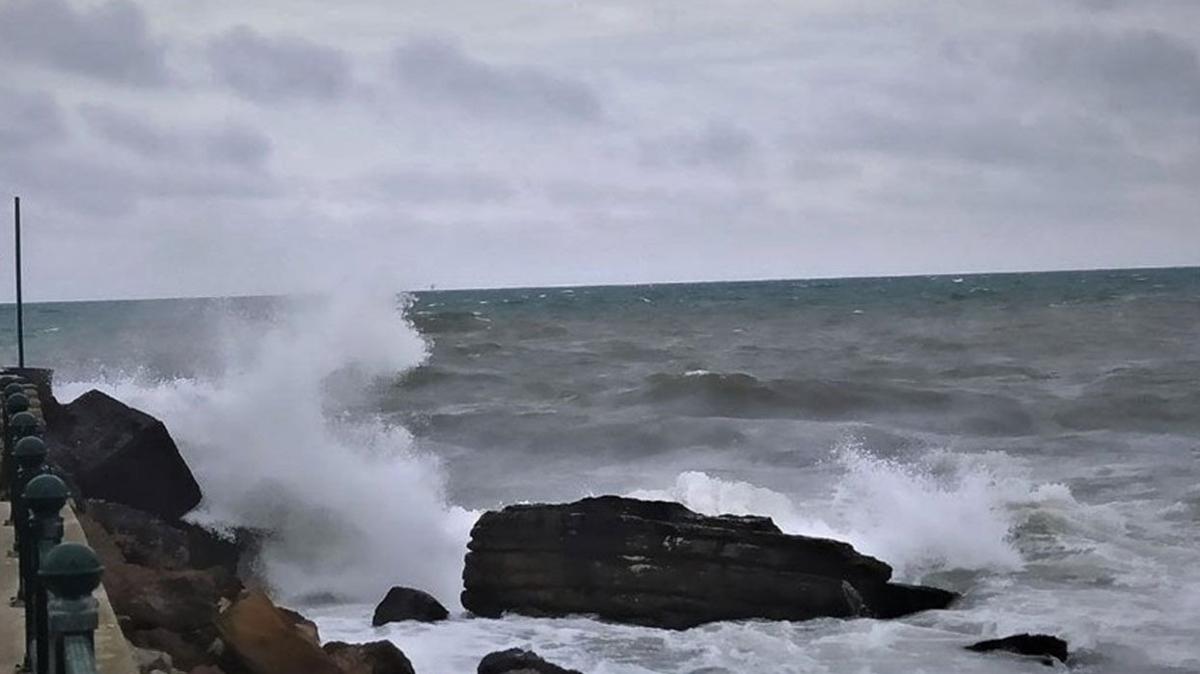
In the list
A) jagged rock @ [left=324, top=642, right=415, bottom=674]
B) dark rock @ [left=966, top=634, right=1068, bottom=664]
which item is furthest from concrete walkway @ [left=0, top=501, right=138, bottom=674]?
dark rock @ [left=966, top=634, right=1068, bottom=664]

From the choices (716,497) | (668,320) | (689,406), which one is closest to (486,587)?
(716,497)

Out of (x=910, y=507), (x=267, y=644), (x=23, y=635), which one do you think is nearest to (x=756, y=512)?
(x=910, y=507)

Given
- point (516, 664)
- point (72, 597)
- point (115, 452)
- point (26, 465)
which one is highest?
point (26, 465)

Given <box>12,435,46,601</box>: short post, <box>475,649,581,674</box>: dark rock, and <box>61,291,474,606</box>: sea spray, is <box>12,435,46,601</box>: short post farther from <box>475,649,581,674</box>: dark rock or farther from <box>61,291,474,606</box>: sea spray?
<box>61,291,474,606</box>: sea spray

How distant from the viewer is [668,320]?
208 feet

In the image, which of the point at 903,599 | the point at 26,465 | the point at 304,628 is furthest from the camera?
the point at 903,599

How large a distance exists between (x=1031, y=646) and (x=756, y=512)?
6.46 meters

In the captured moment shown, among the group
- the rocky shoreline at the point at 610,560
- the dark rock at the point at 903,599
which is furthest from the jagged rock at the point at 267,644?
the dark rock at the point at 903,599

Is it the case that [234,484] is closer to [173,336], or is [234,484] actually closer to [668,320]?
[173,336]

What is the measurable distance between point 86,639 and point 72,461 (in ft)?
28.8

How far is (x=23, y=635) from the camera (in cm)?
542

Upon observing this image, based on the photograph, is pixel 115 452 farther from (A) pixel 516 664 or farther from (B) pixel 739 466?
(B) pixel 739 466

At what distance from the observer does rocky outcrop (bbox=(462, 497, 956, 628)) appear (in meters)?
10.4

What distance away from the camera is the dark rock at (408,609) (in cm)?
1021
